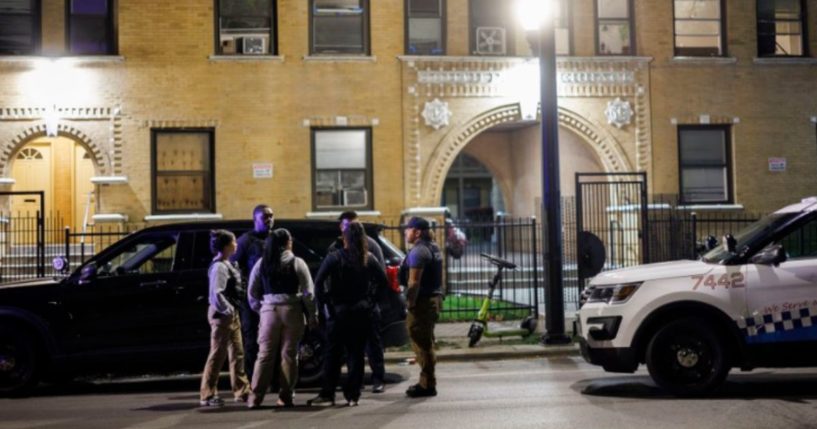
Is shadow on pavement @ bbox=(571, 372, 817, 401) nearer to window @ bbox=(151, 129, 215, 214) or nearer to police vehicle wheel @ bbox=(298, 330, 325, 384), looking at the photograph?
police vehicle wheel @ bbox=(298, 330, 325, 384)

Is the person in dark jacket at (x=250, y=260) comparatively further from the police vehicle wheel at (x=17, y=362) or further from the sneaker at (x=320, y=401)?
the police vehicle wheel at (x=17, y=362)

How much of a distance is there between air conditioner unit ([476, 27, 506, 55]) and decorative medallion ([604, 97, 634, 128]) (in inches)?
102

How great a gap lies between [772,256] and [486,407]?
298cm

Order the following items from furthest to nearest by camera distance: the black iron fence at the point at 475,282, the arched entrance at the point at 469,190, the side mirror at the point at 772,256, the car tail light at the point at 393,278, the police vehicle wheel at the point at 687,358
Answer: the arched entrance at the point at 469,190
the black iron fence at the point at 475,282
the car tail light at the point at 393,278
the police vehicle wheel at the point at 687,358
the side mirror at the point at 772,256

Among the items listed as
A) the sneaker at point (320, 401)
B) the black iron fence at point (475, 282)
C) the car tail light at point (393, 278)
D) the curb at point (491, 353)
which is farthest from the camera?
the black iron fence at point (475, 282)

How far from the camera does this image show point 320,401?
9258mm

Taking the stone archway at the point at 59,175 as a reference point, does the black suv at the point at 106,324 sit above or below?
below

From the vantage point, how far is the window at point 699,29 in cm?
2106

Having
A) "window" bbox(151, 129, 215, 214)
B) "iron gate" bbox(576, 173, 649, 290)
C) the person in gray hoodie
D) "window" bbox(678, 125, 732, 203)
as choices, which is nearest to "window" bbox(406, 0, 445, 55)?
"iron gate" bbox(576, 173, 649, 290)

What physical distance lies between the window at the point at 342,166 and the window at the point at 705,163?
6882 mm

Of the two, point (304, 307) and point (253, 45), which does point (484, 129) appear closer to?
point (253, 45)

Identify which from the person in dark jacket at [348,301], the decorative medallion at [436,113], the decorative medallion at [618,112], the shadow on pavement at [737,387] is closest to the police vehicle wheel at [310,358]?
the person in dark jacket at [348,301]

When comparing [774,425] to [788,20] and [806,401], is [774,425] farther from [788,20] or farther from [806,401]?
[788,20]

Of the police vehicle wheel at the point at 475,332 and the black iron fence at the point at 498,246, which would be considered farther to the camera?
the black iron fence at the point at 498,246
